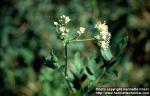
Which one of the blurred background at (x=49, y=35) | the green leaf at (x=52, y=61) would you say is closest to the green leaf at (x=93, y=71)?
the green leaf at (x=52, y=61)

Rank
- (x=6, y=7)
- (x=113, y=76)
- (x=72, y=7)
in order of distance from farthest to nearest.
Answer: (x=6, y=7)
(x=72, y=7)
(x=113, y=76)

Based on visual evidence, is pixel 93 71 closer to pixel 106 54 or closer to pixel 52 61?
pixel 106 54

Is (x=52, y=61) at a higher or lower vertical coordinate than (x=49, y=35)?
lower

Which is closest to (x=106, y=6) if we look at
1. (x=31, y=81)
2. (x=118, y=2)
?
(x=118, y=2)

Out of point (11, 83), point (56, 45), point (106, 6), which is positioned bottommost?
point (11, 83)

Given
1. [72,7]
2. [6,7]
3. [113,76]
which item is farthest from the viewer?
[6,7]

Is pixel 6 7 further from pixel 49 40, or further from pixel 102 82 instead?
pixel 102 82

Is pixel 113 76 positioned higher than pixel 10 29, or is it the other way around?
pixel 10 29

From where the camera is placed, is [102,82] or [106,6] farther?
[106,6]

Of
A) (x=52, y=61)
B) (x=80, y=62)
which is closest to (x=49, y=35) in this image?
(x=80, y=62)

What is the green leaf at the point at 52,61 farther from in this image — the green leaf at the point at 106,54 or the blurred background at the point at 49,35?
the blurred background at the point at 49,35
